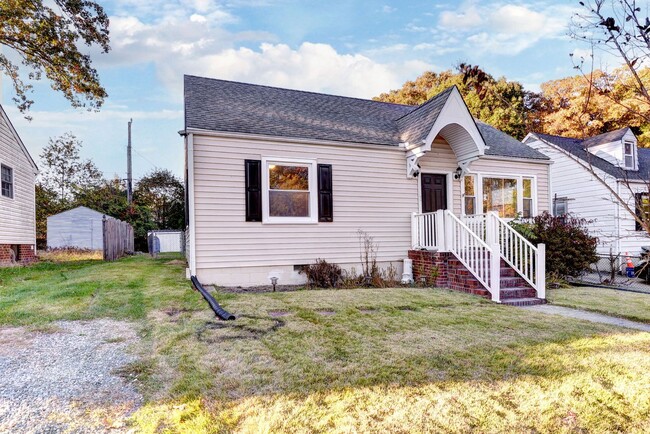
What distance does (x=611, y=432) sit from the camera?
2.41 m

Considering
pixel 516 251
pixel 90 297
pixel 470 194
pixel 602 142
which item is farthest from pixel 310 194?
pixel 602 142

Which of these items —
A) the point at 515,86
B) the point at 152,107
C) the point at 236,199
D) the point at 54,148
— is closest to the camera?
the point at 236,199

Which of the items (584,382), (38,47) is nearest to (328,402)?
(584,382)

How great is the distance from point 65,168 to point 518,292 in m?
28.5

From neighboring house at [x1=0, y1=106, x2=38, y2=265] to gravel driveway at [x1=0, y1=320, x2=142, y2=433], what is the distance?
1060cm

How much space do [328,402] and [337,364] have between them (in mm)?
710

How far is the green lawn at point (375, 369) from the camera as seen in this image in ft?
7.91

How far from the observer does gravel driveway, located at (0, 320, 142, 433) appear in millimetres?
2334

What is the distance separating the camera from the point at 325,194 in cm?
897

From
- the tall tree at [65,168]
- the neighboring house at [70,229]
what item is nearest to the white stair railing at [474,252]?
the neighboring house at [70,229]

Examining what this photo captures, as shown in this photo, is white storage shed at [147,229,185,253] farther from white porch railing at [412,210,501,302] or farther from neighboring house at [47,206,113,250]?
white porch railing at [412,210,501,302]

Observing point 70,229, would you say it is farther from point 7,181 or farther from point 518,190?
point 518,190

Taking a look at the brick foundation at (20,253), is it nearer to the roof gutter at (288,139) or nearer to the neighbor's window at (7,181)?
the neighbor's window at (7,181)

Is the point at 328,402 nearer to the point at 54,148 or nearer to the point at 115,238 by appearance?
the point at 115,238
